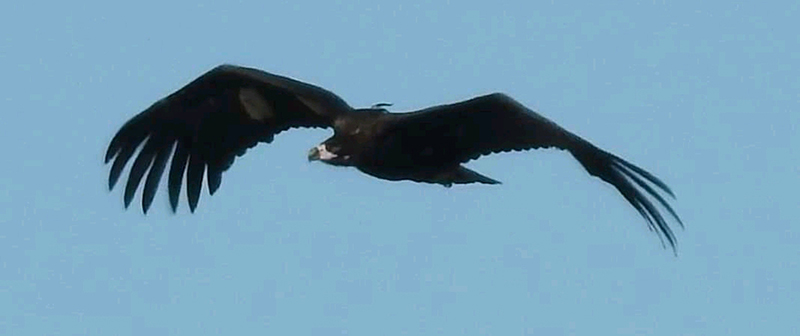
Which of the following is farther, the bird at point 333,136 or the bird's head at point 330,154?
the bird's head at point 330,154

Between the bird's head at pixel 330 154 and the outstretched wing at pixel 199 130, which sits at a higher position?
the outstretched wing at pixel 199 130

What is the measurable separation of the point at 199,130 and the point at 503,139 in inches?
110

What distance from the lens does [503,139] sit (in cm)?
1889

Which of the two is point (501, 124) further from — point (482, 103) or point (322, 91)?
point (322, 91)

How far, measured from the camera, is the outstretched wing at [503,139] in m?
18.2

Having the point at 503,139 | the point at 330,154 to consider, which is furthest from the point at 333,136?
the point at 503,139

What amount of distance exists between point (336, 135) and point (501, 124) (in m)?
1.15

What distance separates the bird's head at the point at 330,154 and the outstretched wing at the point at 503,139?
36cm

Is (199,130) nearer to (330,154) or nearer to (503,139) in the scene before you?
(330,154)

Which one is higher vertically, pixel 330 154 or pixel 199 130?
pixel 199 130

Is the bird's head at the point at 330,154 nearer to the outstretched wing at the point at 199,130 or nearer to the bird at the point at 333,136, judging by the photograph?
the bird at the point at 333,136

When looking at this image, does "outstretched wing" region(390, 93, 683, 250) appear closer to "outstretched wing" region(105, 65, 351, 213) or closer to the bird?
the bird

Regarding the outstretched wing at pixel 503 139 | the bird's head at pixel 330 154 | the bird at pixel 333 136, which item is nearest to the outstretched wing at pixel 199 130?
the bird at pixel 333 136

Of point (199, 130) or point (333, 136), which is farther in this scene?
point (199, 130)
